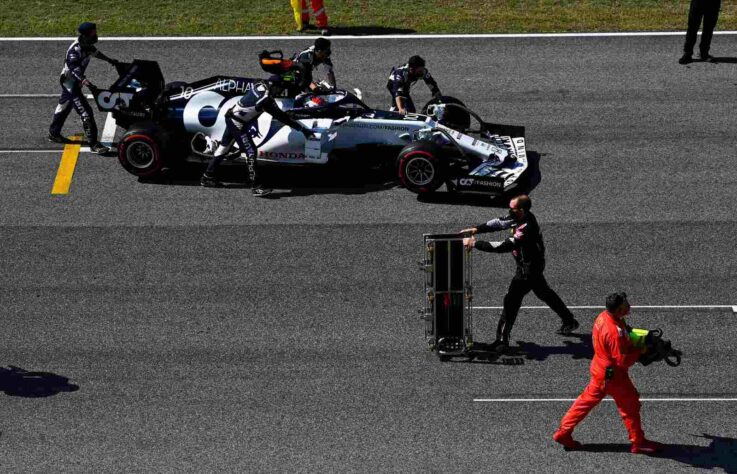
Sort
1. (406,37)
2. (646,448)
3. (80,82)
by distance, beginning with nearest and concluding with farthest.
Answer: (646,448) → (80,82) → (406,37)

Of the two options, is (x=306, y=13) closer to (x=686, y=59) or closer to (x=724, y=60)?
(x=686, y=59)

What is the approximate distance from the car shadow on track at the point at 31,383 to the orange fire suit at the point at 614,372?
574 cm

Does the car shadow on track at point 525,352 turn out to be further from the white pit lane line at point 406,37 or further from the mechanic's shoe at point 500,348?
the white pit lane line at point 406,37

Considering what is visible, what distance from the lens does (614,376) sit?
516 inches

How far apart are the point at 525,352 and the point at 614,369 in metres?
2.40

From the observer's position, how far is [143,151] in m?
20.1

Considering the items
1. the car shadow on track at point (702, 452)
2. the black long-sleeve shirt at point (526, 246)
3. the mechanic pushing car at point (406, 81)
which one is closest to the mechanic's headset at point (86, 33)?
the mechanic pushing car at point (406, 81)

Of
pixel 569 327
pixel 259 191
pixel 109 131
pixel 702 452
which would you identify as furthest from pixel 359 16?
pixel 702 452

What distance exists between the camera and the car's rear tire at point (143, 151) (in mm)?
19906

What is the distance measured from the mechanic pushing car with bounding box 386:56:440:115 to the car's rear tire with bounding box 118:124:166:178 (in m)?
3.70

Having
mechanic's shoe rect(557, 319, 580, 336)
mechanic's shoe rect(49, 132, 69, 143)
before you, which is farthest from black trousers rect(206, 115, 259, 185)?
mechanic's shoe rect(557, 319, 580, 336)

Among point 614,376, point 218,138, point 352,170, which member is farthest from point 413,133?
point 614,376

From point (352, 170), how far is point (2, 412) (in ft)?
24.8

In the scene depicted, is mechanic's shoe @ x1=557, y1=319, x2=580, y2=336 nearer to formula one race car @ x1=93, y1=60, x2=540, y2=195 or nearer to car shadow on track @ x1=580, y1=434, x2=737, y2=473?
car shadow on track @ x1=580, y1=434, x2=737, y2=473
